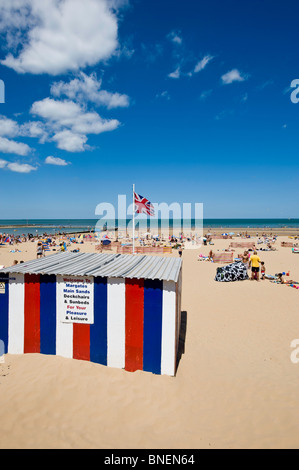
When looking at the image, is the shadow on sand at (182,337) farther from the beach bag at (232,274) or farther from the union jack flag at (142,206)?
the union jack flag at (142,206)

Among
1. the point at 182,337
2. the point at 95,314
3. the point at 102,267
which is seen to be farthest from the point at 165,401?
the point at 102,267

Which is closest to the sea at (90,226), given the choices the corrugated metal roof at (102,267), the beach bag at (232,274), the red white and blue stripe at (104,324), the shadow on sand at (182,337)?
the beach bag at (232,274)

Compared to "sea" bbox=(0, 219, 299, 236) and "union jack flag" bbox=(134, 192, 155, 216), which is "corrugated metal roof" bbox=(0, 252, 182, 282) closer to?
"union jack flag" bbox=(134, 192, 155, 216)

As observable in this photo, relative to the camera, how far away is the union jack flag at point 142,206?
12.1 meters

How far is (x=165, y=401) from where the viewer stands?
13.7 ft

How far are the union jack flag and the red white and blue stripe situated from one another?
24.6 feet

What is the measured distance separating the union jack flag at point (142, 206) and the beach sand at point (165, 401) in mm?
7141

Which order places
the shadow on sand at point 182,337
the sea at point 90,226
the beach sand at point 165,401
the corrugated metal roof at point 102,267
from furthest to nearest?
the sea at point 90,226 → the shadow on sand at point 182,337 → the corrugated metal roof at point 102,267 → the beach sand at point 165,401

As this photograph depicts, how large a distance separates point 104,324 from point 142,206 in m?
8.07

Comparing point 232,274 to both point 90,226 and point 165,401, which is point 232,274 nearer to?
point 165,401

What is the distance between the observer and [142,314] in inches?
189

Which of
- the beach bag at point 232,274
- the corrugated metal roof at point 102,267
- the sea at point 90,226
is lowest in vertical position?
the beach bag at point 232,274
